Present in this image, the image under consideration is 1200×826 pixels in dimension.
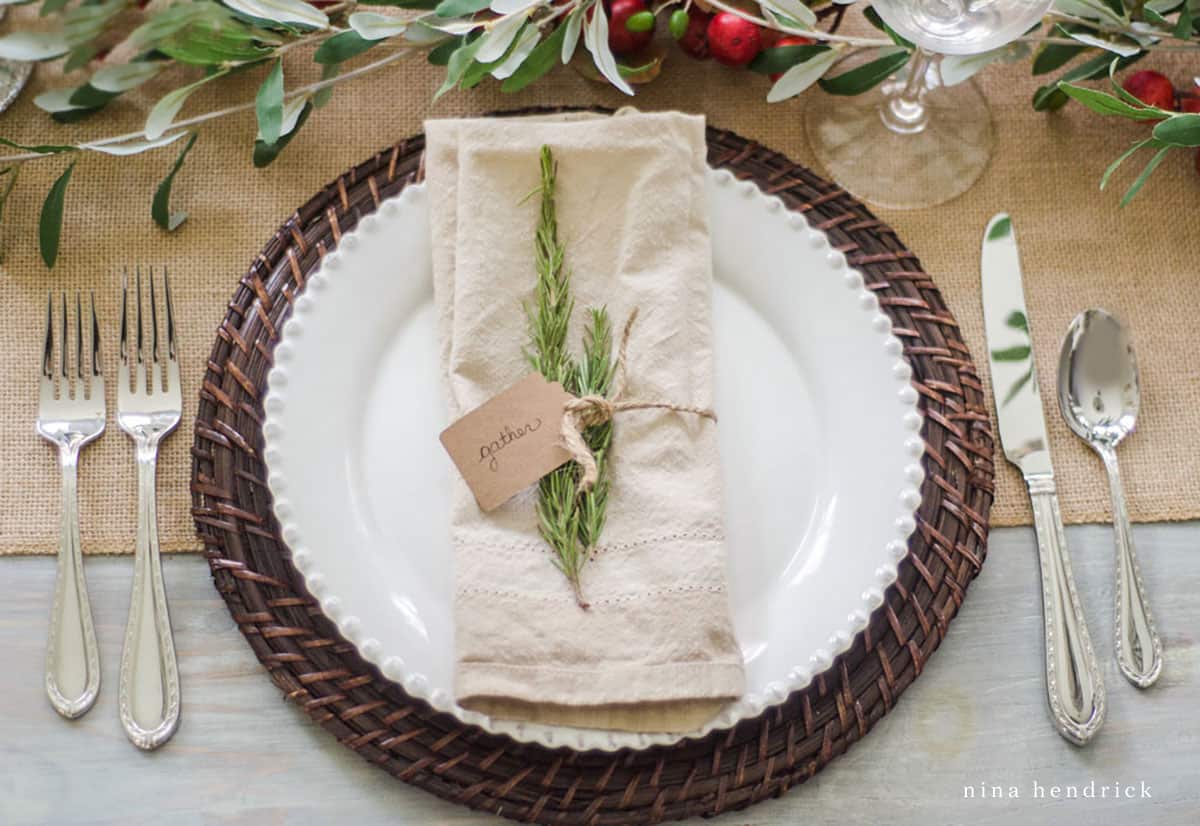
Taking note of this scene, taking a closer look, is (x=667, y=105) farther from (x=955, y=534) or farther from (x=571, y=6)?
(x=955, y=534)

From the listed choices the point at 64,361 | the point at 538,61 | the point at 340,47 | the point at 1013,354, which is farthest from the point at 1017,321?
the point at 64,361

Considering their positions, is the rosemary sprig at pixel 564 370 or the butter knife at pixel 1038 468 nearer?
the rosemary sprig at pixel 564 370

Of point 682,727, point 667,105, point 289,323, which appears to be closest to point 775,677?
point 682,727

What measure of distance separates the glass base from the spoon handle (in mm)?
411

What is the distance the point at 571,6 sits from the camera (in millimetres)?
940

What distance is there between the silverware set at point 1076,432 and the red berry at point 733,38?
330 millimetres

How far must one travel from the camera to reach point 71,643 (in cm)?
87

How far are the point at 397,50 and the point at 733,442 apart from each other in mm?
610

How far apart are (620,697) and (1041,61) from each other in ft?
2.79

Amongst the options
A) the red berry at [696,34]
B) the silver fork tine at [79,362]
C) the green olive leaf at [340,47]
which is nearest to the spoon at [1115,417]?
the red berry at [696,34]

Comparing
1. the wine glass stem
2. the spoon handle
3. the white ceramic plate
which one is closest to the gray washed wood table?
the spoon handle

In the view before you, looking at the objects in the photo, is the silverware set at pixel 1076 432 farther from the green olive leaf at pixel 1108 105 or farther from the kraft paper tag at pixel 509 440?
the kraft paper tag at pixel 509 440

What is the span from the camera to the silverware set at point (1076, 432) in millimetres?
904

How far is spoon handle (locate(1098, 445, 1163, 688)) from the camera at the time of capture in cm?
91
